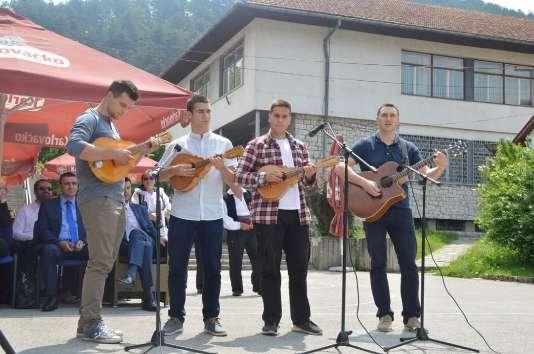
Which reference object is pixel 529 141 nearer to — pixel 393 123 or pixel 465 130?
pixel 465 130

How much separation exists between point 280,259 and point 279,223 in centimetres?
33

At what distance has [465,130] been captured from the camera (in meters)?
27.4

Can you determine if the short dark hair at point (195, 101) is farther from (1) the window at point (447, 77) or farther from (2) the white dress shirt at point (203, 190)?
(1) the window at point (447, 77)

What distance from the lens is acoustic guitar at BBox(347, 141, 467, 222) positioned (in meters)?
6.24

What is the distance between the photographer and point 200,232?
6.21 m

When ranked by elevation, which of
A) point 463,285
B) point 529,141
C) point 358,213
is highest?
point 529,141

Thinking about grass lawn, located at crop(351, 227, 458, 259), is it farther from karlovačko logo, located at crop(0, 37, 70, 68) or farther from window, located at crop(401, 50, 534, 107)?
karlovačko logo, located at crop(0, 37, 70, 68)

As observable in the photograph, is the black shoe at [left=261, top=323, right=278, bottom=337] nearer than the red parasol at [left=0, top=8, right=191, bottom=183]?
Yes

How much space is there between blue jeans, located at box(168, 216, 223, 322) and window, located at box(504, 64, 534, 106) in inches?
973

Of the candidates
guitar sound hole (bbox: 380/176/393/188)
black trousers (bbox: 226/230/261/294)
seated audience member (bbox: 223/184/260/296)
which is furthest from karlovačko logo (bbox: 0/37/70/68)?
black trousers (bbox: 226/230/261/294)

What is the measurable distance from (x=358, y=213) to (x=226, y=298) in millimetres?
4420

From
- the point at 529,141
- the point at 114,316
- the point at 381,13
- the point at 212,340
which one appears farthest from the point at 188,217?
the point at 381,13

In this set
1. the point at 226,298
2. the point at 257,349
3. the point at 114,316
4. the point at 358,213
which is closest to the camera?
the point at 257,349

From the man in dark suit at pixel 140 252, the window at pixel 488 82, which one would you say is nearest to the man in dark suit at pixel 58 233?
the man in dark suit at pixel 140 252
